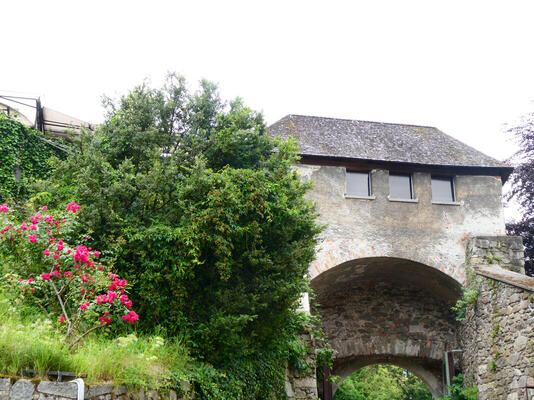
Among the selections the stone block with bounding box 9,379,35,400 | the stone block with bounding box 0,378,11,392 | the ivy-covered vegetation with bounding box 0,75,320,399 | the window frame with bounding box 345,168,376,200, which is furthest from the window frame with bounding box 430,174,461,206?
the stone block with bounding box 0,378,11,392

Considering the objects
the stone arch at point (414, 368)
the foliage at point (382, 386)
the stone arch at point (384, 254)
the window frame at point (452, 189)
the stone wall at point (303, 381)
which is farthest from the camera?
the foliage at point (382, 386)

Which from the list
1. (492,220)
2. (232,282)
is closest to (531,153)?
(492,220)

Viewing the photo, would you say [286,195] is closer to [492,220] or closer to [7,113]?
[492,220]

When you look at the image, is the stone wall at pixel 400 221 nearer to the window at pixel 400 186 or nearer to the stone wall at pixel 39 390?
the window at pixel 400 186

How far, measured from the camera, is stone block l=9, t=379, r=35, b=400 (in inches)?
206

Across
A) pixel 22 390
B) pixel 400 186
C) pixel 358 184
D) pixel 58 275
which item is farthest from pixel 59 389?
pixel 400 186

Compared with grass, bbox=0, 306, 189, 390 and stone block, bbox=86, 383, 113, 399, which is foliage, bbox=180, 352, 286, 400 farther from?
stone block, bbox=86, 383, 113, 399

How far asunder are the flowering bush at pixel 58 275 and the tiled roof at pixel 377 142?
8.15m

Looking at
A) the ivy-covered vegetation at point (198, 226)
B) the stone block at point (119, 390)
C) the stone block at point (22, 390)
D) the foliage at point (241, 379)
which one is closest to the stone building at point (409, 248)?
the ivy-covered vegetation at point (198, 226)

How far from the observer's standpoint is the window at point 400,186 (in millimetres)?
15095

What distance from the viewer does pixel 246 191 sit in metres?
8.85

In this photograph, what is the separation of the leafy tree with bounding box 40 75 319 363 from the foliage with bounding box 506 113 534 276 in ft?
34.4

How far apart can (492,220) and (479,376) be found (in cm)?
421

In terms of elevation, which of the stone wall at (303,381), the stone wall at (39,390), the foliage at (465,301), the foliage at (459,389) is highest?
the foliage at (465,301)
